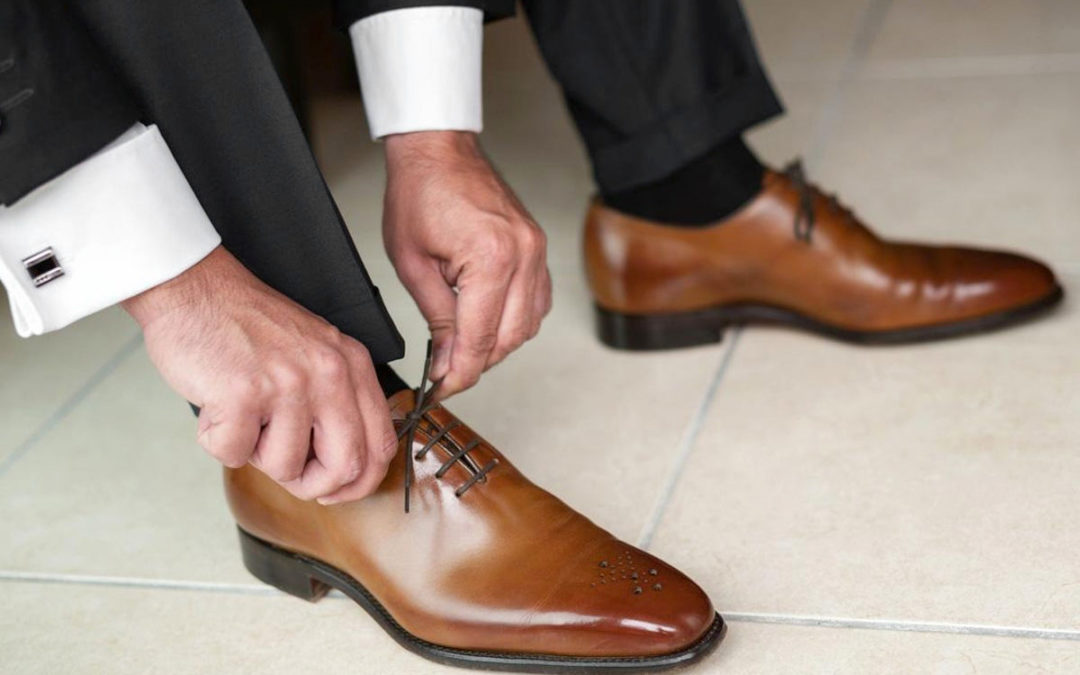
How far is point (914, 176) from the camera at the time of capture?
58.6 inches

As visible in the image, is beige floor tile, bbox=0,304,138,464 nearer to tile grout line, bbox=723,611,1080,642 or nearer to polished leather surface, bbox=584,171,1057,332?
polished leather surface, bbox=584,171,1057,332

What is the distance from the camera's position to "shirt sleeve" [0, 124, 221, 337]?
66cm

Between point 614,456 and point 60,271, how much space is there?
50cm

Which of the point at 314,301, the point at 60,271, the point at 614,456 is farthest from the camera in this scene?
the point at 614,456

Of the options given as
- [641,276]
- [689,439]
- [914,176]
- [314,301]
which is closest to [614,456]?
[689,439]

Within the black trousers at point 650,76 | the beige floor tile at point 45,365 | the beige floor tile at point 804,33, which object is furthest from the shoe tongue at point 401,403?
the beige floor tile at point 804,33

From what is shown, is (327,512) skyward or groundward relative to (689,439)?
skyward

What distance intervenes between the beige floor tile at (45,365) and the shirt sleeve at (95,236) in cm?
56

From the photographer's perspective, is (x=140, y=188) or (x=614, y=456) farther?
(x=614, y=456)

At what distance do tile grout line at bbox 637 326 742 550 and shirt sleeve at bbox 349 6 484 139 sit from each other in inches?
11.9

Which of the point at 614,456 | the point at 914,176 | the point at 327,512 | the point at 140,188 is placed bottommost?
the point at 914,176

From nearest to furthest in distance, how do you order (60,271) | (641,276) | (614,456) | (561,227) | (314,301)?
(60,271)
(314,301)
(614,456)
(641,276)
(561,227)

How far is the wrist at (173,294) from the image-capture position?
0.70 meters

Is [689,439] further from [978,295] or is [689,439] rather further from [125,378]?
[125,378]
